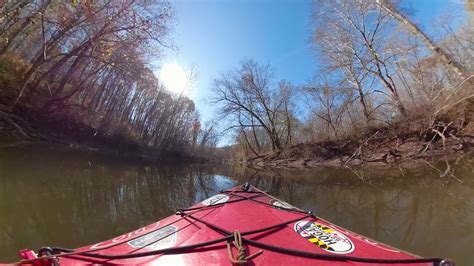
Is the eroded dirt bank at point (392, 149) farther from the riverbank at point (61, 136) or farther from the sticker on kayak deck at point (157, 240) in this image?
the riverbank at point (61, 136)

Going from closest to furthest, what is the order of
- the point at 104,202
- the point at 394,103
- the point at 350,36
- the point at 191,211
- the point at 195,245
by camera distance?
the point at 195,245 → the point at 191,211 → the point at 104,202 → the point at 394,103 → the point at 350,36

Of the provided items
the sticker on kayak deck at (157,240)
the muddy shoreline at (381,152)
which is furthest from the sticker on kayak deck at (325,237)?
the muddy shoreline at (381,152)

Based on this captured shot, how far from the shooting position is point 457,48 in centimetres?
1377

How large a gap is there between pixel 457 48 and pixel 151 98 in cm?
2167

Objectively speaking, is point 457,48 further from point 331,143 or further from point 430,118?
point 331,143

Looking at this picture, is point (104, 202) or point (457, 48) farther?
point (457, 48)

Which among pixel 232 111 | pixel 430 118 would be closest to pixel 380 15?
pixel 430 118

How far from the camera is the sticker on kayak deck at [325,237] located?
7.32 feet

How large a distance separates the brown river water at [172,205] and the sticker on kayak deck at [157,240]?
1794 millimetres

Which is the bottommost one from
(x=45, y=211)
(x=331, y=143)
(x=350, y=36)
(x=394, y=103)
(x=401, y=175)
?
(x=45, y=211)

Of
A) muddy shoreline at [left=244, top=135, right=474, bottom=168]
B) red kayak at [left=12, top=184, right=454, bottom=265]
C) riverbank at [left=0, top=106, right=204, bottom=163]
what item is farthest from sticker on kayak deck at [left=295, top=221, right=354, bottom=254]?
riverbank at [left=0, top=106, right=204, bottom=163]

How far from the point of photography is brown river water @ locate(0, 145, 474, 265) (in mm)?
3918

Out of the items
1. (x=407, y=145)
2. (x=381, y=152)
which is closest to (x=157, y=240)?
(x=381, y=152)

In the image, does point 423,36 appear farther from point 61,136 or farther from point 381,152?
point 61,136
